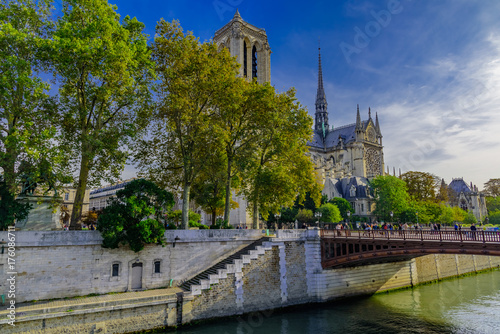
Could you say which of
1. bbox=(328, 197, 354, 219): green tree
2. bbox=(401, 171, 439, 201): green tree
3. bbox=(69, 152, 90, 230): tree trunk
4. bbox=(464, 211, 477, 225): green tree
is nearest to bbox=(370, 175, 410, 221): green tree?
bbox=(328, 197, 354, 219): green tree

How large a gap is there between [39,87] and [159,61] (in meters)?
8.91

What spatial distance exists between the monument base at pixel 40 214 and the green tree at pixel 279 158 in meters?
13.8

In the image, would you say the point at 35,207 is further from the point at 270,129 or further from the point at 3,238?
the point at 270,129

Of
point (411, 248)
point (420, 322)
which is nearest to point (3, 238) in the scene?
point (411, 248)

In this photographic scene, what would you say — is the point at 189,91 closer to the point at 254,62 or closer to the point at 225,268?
the point at 225,268

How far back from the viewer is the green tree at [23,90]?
59.3 ft

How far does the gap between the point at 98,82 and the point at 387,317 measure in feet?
77.7

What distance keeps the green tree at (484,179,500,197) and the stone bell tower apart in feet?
255

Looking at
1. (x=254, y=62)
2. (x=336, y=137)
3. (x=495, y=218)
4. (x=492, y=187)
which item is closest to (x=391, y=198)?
(x=254, y=62)

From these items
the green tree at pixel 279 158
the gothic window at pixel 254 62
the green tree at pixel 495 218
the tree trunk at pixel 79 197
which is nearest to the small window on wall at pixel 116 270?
the tree trunk at pixel 79 197

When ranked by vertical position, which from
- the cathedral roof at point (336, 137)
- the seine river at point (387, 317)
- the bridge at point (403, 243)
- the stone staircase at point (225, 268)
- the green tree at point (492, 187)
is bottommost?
the seine river at point (387, 317)

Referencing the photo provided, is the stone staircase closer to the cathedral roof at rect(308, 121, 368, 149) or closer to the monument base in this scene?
the monument base

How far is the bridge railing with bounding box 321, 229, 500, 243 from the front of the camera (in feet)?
56.7

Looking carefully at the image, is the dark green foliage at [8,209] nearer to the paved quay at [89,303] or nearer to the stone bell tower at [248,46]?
Answer: the paved quay at [89,303]
